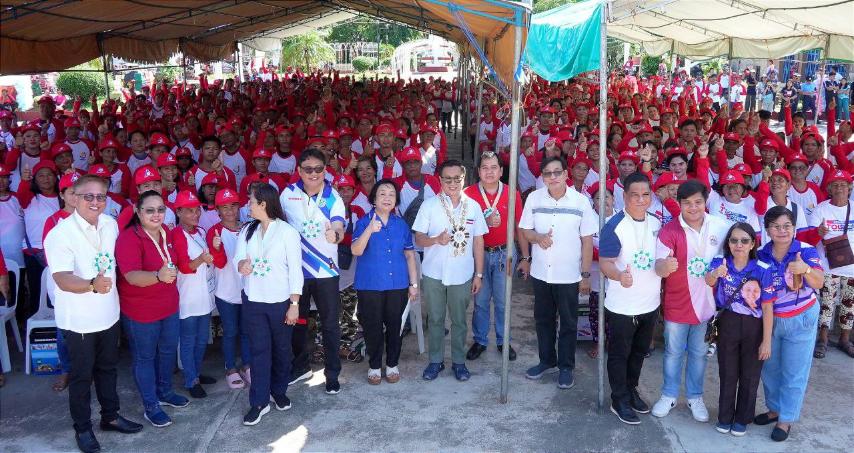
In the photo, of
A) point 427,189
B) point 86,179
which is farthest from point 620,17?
point 86,179

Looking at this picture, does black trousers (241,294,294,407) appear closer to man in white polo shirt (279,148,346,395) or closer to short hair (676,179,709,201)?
man in white polo shirt (279,148,346,395)

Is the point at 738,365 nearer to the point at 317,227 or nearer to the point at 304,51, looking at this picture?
the point at 317,227

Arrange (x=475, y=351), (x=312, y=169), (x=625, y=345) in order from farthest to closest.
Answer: (x=475, y=351)
(x=312, y=169)
(x=625, y=345)

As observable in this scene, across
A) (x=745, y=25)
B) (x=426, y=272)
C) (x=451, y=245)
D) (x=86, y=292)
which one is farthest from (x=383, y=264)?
(x=745, y=25)

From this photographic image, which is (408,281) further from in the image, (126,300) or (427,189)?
(126,300)

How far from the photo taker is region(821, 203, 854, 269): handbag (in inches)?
191

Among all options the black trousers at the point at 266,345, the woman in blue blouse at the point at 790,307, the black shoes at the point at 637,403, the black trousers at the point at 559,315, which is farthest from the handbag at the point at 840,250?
the black trousers at the point at 266,345

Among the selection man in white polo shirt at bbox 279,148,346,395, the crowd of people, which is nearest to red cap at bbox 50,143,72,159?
the crowd of people

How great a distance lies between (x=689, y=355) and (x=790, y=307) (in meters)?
0.68

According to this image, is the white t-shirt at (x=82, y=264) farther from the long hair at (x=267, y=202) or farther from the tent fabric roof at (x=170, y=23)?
the tent fabric roof at (x=170, y=23)

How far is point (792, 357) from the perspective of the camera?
151 inches

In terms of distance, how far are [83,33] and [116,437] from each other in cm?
800

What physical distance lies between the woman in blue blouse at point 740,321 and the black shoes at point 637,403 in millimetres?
431

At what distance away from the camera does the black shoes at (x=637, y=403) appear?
426 cm
